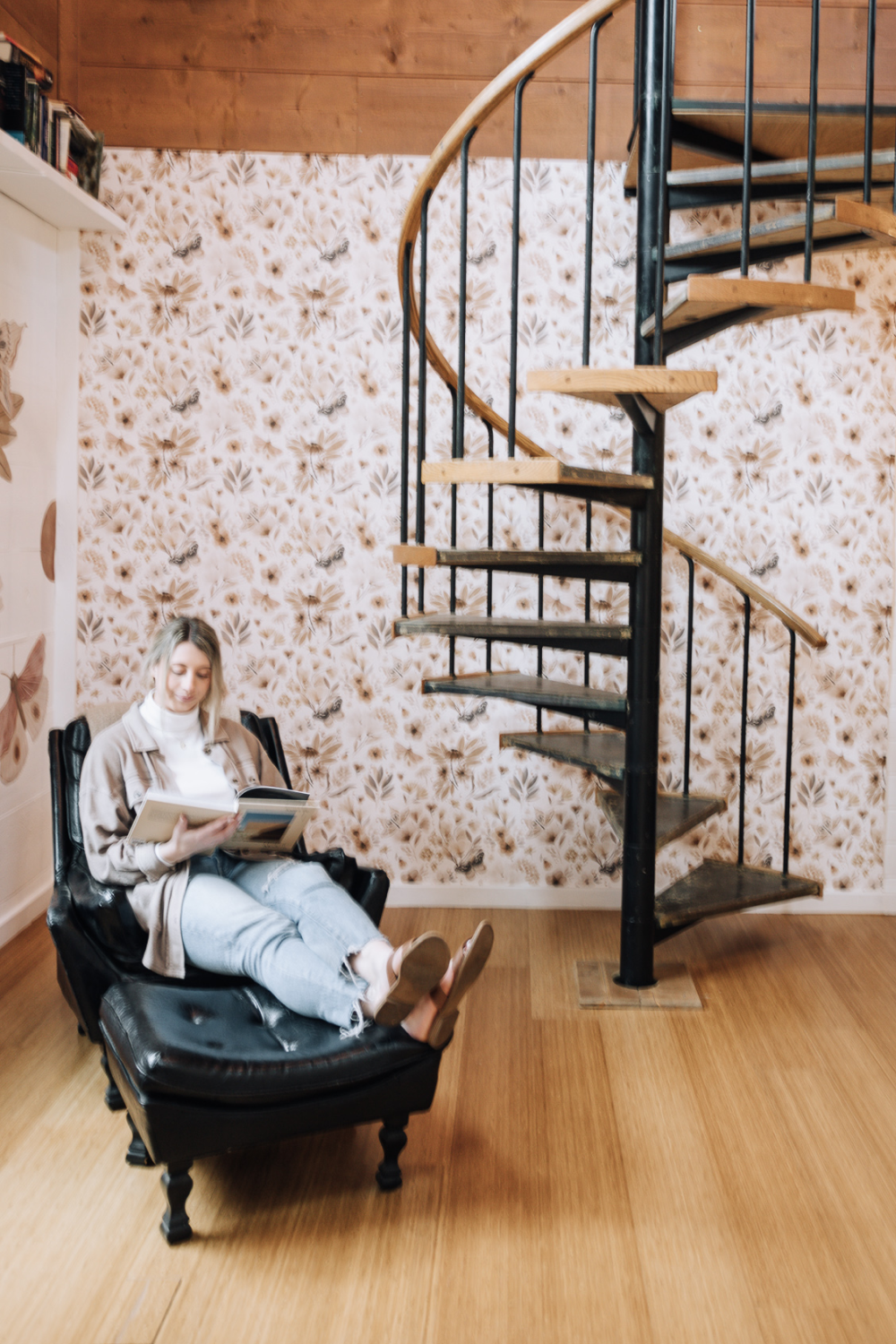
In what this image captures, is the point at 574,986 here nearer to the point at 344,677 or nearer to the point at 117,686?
the point at 344,677

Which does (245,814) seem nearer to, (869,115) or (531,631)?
(531,631)

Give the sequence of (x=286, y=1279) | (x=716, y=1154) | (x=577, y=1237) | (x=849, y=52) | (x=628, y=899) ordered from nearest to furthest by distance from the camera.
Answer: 1. (x=286, y=1279)
2. (x=577, y=1237)
3. (x=716, y=1154)
4. (x=628, y=899)
5. (x=849, y=52)

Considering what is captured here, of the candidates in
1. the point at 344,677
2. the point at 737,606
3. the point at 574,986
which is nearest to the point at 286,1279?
the point at 574,986

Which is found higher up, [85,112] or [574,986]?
[85,112]

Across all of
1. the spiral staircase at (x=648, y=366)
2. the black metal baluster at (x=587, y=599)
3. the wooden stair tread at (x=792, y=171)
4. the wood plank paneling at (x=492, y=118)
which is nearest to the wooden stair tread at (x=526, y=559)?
the spiral staircase at (x=648, y=366)

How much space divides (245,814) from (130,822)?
1.11 ft

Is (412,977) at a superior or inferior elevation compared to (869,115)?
inferior

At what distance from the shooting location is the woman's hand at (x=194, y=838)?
7.71 ft

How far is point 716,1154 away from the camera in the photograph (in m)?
2.25

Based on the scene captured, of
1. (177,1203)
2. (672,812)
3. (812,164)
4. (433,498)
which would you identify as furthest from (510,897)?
(812,164)

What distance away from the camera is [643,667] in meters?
3.06

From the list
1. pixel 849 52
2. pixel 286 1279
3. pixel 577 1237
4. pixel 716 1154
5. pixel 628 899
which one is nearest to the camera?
pixel 286 1279

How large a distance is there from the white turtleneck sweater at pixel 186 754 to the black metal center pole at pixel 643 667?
1.19 m

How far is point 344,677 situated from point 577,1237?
2.21 meters
